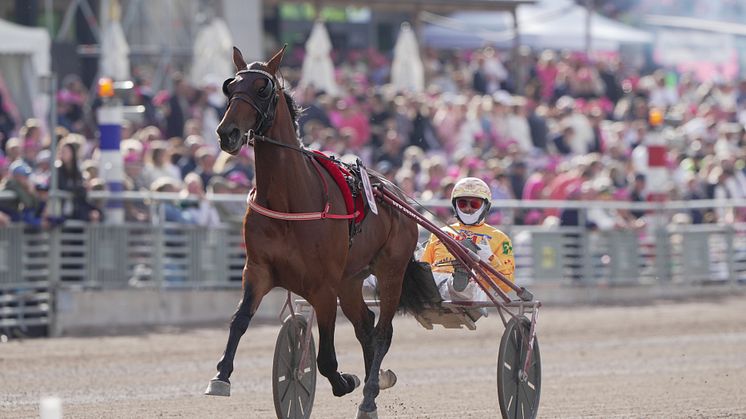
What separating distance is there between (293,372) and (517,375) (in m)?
1.33

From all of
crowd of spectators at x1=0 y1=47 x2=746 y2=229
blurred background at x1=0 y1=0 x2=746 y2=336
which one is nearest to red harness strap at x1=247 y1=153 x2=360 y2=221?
blurred background at x1=0 y1=0 x2=746 y2=336

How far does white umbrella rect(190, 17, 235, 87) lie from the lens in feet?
61.1

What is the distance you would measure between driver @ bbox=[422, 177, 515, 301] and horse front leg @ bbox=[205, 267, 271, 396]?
161 centimetres

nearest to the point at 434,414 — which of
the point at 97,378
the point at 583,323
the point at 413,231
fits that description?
the point at 413,231

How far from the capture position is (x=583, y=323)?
15.7 meters

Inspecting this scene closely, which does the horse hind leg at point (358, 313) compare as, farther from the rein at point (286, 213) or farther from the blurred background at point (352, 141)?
the blurred background at point (352, 141)

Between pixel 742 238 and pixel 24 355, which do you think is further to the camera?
pixel 742 238

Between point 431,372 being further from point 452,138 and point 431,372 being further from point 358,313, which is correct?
point 452,138

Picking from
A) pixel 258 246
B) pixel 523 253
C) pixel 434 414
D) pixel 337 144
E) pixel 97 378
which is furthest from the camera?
pixel 523 253

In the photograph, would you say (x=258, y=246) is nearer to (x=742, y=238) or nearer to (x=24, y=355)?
(x=24, y=355)

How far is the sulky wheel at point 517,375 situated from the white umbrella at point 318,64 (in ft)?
37.1

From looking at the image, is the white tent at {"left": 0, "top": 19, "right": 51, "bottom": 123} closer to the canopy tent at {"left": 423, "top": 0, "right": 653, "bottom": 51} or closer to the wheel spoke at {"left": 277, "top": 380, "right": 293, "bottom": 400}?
the wheel spoke at {"left": 277, "top": 380, "right": 293, "bottom": 400}

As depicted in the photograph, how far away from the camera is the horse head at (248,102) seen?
7.07 metres

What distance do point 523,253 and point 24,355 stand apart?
23.9ft
